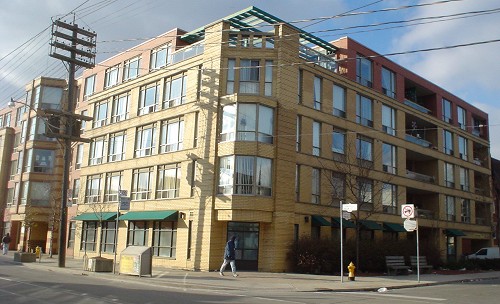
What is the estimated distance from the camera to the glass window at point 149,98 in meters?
34.1

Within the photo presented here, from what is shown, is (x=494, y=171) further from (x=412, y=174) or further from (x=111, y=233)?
(x=111, y=233)

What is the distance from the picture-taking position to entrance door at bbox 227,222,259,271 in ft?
89.0

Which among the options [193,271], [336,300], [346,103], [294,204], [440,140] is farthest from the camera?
[440,140]

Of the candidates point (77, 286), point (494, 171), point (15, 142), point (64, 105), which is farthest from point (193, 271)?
point (494, 171)

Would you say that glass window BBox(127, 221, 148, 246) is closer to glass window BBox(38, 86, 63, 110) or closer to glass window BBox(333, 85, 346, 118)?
glass window BBox(333, 85, 346, 118)

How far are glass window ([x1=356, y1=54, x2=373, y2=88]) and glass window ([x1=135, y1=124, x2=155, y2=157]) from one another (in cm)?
1546

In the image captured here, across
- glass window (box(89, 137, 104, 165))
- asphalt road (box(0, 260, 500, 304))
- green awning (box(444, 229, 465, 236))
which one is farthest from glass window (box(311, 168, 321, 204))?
green awning (box(444, 229, 465, 236))

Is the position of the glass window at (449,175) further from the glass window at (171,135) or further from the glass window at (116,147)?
the glass window at (116,147)

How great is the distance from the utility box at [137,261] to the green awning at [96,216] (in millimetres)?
12686

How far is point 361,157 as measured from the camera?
114ft

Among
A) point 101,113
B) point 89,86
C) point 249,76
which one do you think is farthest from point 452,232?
point 89,86

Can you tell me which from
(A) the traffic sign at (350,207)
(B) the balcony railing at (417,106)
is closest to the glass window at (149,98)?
(A) the traffic sign at (350,207)

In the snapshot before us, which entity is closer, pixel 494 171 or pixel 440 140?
pixel 440 140

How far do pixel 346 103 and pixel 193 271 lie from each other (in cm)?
1588
